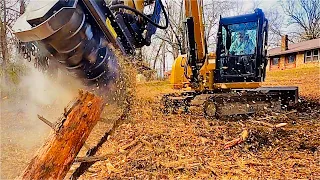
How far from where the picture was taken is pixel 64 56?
441cm

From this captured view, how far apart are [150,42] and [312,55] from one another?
2454cm

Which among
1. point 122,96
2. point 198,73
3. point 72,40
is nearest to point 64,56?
point 72,40

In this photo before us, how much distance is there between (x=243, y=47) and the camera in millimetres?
6117

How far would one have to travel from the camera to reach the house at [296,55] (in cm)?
2589

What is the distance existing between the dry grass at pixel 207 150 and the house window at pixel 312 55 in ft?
74.2

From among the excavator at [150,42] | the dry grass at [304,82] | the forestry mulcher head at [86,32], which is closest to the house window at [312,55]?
the dry grass at [304,82]

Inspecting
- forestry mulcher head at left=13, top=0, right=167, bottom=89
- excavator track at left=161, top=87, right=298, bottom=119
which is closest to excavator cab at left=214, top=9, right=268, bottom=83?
excavator track at left=161, top=87, right=298, bottom=119

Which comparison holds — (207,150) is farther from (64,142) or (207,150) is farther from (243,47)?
(243,47)

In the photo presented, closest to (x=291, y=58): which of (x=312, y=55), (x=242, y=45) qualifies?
(x=312, y=55)

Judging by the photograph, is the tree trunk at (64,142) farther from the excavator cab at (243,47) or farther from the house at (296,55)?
the house at (296,55)

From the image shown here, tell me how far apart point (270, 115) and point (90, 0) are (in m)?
4.04

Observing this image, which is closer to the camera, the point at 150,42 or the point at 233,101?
the point at 150,42

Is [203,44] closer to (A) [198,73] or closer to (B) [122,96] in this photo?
(A) [198,73]

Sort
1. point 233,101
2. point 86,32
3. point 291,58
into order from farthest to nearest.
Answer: point 291,58, point 233,101, point 86,32
